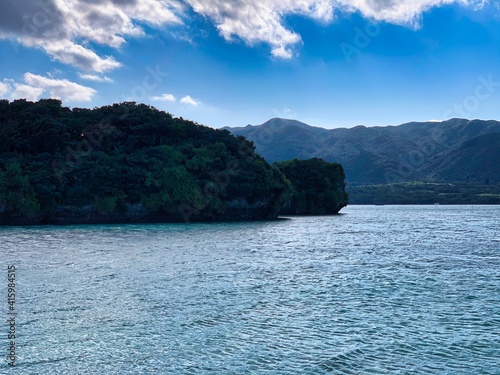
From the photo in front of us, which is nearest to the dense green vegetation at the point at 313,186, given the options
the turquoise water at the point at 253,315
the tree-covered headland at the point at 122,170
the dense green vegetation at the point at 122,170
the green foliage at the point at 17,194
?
the tree-covered headland at the point at 122,170

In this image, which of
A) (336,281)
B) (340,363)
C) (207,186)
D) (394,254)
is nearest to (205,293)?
(336,281)

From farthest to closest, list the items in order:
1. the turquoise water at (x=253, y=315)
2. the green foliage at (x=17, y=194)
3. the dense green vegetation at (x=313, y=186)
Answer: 1. the dense green vegetation at (x=313, y=186)
2. the green foliage at (x=17, y=194)
3. the turquoise water at (x=253, y=315)

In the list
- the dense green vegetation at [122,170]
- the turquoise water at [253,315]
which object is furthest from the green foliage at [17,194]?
the turquoise water at [253,315]

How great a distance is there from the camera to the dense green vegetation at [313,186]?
14700cm

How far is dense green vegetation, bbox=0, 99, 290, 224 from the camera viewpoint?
90.6 m

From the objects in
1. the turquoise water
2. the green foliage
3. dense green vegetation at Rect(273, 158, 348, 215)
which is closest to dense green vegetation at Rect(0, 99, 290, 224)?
the green foliage

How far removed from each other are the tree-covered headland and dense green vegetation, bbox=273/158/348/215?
2852 centimetres

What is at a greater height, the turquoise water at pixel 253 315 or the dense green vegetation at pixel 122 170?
the dense green vegetation at pixel 122 170

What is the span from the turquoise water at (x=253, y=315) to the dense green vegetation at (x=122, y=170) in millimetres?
54509

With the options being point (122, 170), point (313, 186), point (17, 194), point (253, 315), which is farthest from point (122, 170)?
point (253, 315)

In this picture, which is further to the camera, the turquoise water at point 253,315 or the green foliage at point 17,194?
the green foliage at point 17,194

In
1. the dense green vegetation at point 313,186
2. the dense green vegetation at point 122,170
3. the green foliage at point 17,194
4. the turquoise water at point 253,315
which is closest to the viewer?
the turquoise water at point 253,315

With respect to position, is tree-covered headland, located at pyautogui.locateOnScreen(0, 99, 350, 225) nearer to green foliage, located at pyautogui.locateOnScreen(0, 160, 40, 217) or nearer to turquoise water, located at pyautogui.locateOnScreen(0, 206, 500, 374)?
green foliage, located at pyautogui.locateOnScreen(0, 160, 40, 217)

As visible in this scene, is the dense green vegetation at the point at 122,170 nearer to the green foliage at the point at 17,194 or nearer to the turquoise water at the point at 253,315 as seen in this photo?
the green foliage at the point at 17,194
